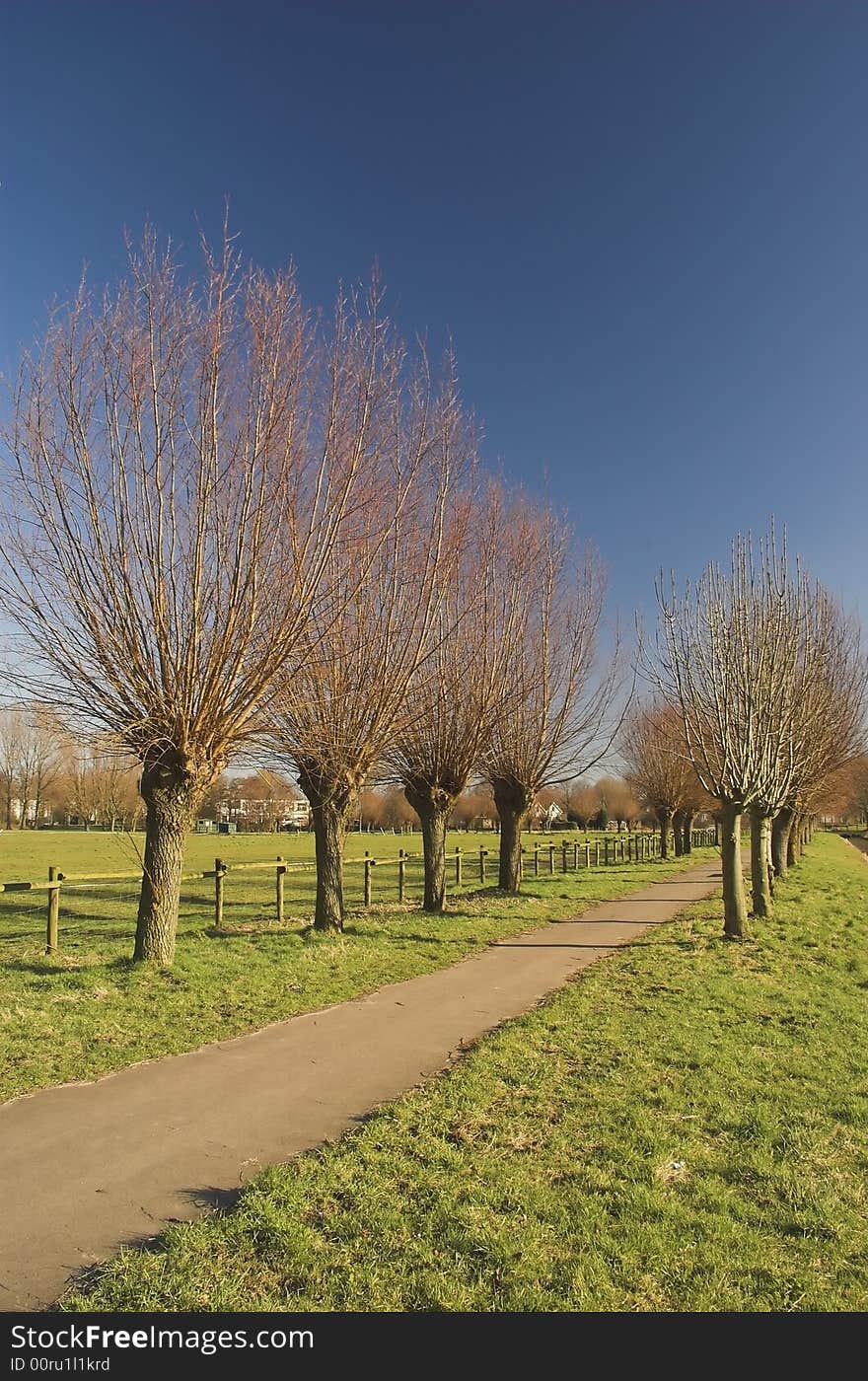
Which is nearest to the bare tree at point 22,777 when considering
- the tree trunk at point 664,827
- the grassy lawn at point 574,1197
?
the tree trunk at point 664,827

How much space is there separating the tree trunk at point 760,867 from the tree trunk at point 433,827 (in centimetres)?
635

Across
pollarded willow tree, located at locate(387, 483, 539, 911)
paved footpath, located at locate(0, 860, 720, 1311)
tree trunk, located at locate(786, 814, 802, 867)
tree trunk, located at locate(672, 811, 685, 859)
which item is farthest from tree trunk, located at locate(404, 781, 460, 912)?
tree trunk, located at locate(672, 811, 685, 859)

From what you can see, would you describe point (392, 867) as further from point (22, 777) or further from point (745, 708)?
point (22, 777)

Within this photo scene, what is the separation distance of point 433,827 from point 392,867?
18.7m

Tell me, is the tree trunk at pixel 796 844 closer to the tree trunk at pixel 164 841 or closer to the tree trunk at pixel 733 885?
the tree trunk at pixel 733 885

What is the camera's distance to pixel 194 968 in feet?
32.2

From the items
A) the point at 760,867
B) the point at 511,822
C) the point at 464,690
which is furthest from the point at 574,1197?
the point at 511,822

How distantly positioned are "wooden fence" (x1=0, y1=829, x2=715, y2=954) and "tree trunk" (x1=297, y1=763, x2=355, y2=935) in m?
0.80

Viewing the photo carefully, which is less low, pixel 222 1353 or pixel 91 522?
pixel 91 522

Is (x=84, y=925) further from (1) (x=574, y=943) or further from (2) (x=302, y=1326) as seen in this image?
(2) (x=302, y=1326)

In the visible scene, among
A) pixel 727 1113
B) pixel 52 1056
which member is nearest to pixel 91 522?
pixel 52 1056

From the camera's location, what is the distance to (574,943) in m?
13.7

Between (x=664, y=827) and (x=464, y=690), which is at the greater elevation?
(x=464, y=690)

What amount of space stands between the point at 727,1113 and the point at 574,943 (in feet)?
26.7
